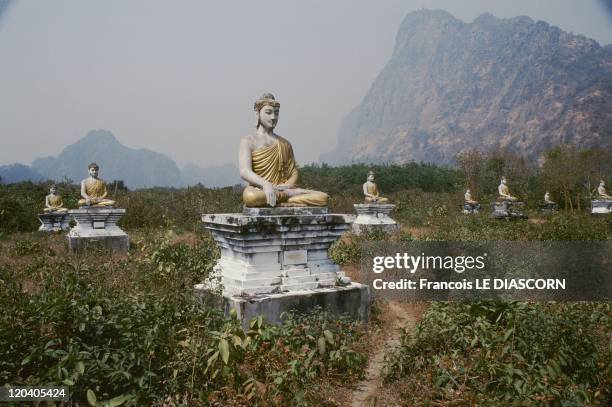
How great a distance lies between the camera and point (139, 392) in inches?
137

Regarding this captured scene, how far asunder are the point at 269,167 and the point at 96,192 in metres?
7.60

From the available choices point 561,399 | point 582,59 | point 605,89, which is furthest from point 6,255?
point 582,59

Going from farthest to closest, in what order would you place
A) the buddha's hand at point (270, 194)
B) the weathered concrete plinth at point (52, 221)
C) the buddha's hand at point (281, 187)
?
the weathered concrete plinth at point (52, 221)
the buddha's hand at point (281, 187)
the buddha's hand at point (270, 194)

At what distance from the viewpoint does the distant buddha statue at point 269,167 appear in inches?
226

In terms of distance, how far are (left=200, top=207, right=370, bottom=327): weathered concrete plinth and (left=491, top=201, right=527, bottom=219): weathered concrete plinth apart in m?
15.3

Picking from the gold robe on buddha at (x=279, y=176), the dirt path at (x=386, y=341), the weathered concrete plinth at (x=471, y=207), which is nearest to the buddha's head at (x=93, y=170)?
the gold robe on buddha at (x=279, y=176)

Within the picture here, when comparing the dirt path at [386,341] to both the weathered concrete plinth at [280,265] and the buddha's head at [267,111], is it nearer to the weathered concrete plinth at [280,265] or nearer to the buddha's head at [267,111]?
the weathered concrete plinth at [280,265]

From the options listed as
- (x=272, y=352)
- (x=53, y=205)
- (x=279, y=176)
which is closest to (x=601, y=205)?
(x=279, y=176)

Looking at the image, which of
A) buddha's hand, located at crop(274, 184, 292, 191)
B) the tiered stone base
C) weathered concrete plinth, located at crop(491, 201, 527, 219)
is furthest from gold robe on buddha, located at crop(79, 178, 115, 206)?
weathered concrete plinth, located at crop(491, 201, 527, 219)

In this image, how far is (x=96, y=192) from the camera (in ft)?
38.7

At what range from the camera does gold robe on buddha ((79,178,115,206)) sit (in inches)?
457

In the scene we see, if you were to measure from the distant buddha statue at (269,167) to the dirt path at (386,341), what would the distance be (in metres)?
1.96

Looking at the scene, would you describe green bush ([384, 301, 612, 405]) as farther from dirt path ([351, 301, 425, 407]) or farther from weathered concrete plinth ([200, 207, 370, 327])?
weathered concrete plinth ([200, 207, 370, 327])

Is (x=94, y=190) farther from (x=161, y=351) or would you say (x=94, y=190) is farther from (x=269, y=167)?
(x=161, y=351)
